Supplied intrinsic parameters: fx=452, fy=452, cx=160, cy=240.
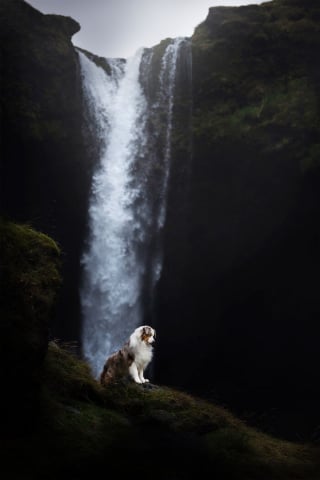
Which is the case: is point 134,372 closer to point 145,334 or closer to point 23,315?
point 145,334

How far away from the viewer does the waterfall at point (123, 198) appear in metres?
17.1

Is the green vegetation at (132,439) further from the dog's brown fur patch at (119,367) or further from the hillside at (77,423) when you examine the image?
the dog's brown fur patch at (119,367)

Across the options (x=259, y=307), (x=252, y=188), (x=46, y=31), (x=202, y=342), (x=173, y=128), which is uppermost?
(x=46, y=31)

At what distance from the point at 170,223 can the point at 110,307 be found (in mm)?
4256

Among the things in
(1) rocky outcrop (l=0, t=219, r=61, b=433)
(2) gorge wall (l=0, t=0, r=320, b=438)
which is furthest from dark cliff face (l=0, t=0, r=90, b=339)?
(1) rocky outcrop (l=0, t=219, r=61, b=433)

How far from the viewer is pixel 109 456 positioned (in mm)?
3982

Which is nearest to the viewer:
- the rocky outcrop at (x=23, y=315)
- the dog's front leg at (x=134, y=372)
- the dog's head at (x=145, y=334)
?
the rocky outcrop at (x=23, y=315)

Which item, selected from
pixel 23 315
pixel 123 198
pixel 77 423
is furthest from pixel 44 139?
pixel 77 423

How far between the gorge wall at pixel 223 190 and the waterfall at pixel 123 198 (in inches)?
20.7

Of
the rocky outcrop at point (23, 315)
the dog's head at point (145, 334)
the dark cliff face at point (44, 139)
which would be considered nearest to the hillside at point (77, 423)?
the rocky outcrop at point (23, 315)

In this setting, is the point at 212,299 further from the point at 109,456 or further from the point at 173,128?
the point at 109,456

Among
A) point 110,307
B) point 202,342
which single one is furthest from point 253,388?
point 110,307

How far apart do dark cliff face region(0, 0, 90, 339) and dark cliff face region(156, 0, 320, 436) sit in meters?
3.87

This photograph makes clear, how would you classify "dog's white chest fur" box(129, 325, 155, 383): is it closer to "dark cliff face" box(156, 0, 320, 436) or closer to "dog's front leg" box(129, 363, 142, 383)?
"dog's front leg" box(129, 363, 142, 383)
